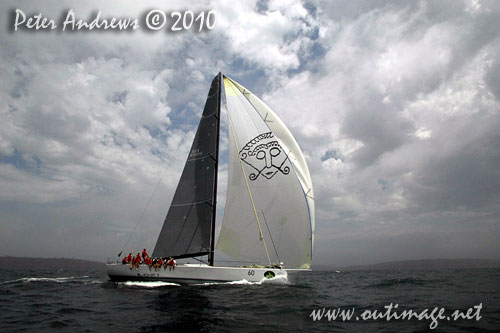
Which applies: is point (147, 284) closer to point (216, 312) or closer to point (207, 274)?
point (207, 274)

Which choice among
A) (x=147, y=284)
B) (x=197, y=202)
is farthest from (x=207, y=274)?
(x=197, y=202)

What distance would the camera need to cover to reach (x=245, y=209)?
20156 mm

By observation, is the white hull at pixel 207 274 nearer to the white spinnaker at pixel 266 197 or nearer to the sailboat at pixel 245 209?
the sailboat at pixel 245 209

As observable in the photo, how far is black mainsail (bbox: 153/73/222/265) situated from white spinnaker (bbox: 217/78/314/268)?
119 cm

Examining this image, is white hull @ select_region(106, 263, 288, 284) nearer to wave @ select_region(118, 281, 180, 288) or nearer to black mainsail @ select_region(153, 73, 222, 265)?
wave @ select_region(118, 281, 180, 288)

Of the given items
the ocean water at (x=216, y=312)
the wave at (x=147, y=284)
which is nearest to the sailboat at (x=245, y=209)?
Answer: the wave at (x=147, y=284)

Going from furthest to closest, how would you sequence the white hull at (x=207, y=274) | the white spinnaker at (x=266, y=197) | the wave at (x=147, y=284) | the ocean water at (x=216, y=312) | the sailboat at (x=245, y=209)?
the white spinnaker at (x=266, y=197) < the sailboat at (x=245, y=209) < the wave at (x=147, y=284) < the white hull at (x=207, y=274) < the ocean water at (x=216, y=312)

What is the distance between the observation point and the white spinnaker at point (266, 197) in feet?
63.4

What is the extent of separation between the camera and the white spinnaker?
63.4 ft

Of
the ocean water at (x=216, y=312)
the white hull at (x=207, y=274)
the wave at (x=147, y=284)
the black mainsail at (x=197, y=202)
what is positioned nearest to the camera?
the ocean water at (x=216, y=312)

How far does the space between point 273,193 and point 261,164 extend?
7.43 feet

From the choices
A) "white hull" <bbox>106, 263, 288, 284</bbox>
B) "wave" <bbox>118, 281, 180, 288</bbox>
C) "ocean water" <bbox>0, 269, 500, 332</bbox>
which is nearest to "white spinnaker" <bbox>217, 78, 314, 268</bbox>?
"white hull" <bbox>106, 263, 288, 284</bbox>

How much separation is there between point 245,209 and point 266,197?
1696mm

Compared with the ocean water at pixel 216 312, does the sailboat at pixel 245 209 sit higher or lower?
higher
